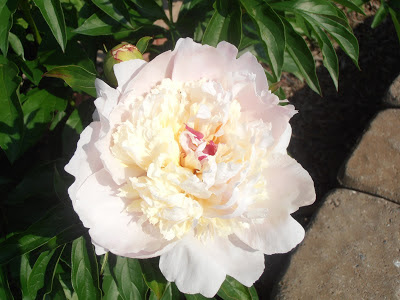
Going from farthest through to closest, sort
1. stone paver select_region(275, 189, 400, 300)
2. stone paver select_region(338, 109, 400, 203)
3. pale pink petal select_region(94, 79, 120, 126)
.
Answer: stone paver select_region(338, 109, 400, 203), stone paver select_region(275, 189, 400, 300), pale pink petal select_region(94, 79, 120, 126)

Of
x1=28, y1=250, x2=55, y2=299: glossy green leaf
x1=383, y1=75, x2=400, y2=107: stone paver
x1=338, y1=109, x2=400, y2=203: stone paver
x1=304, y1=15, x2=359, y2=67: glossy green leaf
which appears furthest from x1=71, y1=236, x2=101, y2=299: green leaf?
x1=383, y1=75, x2=400, y2=107: stone paver

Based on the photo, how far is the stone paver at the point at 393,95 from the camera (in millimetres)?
2033

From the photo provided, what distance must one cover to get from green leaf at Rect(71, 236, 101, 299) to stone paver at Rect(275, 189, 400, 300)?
822 mm

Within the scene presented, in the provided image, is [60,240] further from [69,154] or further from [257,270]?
[257,270]

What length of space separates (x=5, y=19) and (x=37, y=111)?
12.8 inches

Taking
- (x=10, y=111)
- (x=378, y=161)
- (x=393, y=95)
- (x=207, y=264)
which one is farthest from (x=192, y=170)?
(x=393, y=95)

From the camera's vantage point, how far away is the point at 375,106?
7.71 ft

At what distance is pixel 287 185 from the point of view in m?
0.87

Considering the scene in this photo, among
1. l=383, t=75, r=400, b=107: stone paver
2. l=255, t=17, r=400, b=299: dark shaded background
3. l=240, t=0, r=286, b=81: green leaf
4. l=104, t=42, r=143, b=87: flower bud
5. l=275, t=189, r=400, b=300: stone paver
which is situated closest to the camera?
l=104, t=42, r=143, b=87: flower bud

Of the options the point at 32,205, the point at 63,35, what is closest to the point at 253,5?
the point at 63,35

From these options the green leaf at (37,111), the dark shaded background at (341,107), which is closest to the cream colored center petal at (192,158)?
the green leaf at (37,111)

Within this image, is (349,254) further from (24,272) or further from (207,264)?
(24,272)

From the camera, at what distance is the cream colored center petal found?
2.59ft

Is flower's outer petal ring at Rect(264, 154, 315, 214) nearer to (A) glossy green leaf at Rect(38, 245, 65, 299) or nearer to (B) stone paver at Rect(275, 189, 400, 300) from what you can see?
(A) glossy green leaf at Rect(38, 245, 65, 299)
